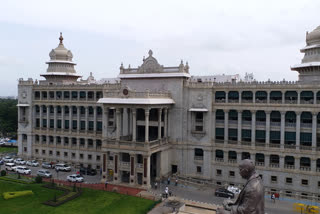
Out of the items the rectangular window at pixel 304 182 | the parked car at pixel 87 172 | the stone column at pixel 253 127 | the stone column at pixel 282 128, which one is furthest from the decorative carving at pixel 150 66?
the rectangular window at pixel 304 182

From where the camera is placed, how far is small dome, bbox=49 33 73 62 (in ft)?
259

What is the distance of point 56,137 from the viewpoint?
74125 mm

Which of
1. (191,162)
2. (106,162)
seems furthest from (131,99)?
(191,162)

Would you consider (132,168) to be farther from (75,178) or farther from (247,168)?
(247,168)

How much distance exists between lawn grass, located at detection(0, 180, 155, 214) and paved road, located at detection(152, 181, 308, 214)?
7.25 meters

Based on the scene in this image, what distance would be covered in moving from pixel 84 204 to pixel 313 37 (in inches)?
1913

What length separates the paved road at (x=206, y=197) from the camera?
44656mm

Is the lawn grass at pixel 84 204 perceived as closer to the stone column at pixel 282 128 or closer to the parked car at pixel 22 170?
the parked car at pixel 22 170

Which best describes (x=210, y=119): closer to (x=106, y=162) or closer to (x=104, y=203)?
(x=106, y=162)

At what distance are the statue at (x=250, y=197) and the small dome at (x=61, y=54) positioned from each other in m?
72.0

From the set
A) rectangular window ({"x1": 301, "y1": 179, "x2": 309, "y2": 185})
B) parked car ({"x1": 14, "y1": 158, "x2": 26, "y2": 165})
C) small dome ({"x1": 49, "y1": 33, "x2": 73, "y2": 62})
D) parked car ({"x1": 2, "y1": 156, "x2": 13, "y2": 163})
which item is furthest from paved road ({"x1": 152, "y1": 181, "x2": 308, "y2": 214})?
small dome ({"x1": 49, "y1": 33, "x2": 73, "y2": 62})

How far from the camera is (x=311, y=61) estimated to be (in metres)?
54.1

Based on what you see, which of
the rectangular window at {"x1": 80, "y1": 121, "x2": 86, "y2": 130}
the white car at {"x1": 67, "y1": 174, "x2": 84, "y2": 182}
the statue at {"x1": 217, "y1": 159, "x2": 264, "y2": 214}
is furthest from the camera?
the rectangular window at {"x1": 80, "y1": 121, "x2": 86, "y2": 130}

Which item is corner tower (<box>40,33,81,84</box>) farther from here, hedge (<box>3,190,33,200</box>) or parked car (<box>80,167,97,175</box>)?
hedge (<box>3,190,33,200</box>)
